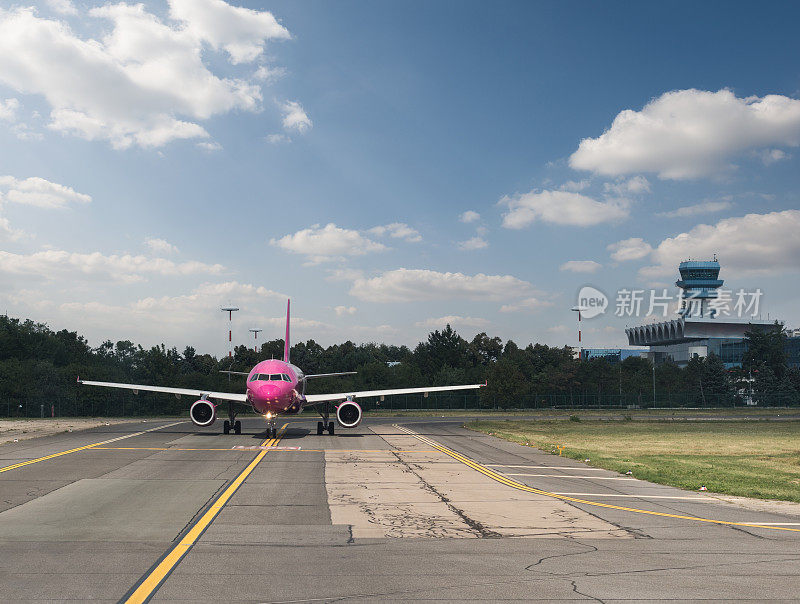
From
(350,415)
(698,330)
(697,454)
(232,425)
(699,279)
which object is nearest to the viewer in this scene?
(697,454)

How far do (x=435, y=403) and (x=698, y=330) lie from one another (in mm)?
89309

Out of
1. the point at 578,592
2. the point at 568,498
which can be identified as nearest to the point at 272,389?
the point at 568,498

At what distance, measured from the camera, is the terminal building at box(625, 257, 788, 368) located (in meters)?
157

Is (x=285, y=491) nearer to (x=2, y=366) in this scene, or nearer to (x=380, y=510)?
(x=380, y=510)

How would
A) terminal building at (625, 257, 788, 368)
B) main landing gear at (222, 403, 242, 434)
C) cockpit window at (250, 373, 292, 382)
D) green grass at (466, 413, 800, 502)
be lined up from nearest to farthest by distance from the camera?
green grass at (466, 413, 800, 502), cockpit window at (250, 373, 292, 382), main landing gear at (222, 403, 242, 434), terminal building at (625, 257, 788, 368)

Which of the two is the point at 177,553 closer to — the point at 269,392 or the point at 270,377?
the point at 269,392

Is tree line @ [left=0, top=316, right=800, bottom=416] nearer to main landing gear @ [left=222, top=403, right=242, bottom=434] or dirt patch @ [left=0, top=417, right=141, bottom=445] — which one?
dirt patch @ [left=0, top=417, right=141, bottom=445]

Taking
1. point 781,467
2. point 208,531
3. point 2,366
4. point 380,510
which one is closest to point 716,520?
point 380,510

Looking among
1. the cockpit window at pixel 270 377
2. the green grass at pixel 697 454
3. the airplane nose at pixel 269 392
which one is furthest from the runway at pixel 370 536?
the cockpit window at pixel 270 377

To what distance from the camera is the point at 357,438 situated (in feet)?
122

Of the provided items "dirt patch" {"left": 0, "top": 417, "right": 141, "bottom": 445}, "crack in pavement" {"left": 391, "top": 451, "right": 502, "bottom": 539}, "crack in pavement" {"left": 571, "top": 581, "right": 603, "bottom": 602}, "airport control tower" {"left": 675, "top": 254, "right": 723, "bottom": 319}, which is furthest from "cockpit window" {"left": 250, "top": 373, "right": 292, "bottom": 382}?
"airport control tower" {"left": 675, "top": 254, "right": 723, "bottom": 319}

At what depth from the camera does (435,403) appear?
338 ft

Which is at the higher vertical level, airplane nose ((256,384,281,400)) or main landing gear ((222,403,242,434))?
airplane nose ((256,384,281,400))

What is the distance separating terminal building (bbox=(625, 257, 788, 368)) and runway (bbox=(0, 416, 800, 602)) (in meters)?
141
